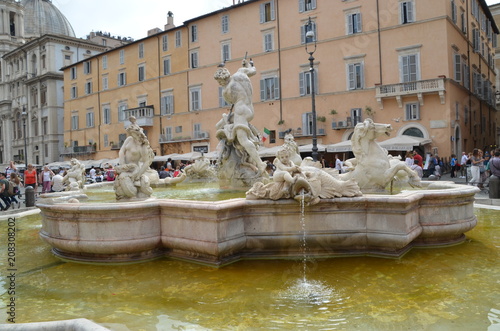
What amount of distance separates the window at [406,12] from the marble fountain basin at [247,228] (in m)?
24.3

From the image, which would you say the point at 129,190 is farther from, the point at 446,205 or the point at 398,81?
the point at 398,81

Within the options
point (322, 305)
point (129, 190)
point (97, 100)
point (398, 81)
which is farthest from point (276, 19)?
point (322, 305)

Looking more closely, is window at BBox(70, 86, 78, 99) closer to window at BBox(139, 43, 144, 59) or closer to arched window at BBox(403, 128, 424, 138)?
window at BBox(139, 43, 144, 59)

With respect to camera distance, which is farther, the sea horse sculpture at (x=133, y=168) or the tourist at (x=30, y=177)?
the tourist at (x=30, y=177)

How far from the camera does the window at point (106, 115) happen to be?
4491 centimetres

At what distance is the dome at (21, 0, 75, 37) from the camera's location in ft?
218

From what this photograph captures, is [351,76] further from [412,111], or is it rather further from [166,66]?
[166,66]

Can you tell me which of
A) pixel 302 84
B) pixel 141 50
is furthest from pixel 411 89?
pixel 141 50

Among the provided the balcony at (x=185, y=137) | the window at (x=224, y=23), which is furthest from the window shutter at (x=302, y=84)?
the balcony at (x=185, y=137)

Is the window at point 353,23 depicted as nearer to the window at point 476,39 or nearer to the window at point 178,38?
the window at point 476,39

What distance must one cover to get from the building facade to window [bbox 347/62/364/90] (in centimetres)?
7

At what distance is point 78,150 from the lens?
47.7 meters

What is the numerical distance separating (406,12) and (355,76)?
16.0 ft

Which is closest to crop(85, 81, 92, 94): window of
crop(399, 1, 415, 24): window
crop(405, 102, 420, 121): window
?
crop(399, 1, 415, 24): window
